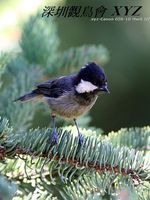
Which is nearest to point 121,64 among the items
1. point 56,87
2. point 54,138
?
point 56,87

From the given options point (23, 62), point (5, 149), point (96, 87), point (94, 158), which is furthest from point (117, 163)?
point (23, 62)

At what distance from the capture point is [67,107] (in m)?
2.86

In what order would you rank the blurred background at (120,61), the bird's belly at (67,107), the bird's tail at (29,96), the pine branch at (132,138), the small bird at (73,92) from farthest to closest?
1. the blurred background at (120,61)
2. the bird's belly at (67,107)
3. the small bird at (73,92)
4. the bird's tail at (29,96)
5. the pine branch at (132,138)

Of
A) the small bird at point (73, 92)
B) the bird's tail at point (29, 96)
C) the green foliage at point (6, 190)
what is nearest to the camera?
the green foliage at point (6, 190)

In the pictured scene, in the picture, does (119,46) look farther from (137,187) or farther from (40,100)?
(137,187)

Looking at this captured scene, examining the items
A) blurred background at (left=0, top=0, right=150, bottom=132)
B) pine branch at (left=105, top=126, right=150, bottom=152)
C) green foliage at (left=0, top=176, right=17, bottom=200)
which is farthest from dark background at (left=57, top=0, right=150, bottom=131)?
green foliage at (left=0, top=176, right=17, bottom=200)

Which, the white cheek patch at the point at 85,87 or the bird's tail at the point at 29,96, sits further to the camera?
the white cheek patch at the point at 85,87

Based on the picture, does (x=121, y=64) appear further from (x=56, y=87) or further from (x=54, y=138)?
(x=54, y=138)

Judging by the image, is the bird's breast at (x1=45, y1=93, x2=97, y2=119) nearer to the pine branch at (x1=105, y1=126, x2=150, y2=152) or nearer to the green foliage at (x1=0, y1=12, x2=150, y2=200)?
the pine branch at (x1=105, y1=126, x2=150, y2=152)

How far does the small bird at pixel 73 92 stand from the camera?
2613 millimetres

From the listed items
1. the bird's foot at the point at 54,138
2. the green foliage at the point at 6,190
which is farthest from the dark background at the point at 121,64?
the green foliage at the point at 6,190

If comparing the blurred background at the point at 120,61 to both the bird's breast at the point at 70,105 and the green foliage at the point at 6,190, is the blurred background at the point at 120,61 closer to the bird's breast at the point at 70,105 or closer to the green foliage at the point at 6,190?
the bird's breast at the point at 70,105

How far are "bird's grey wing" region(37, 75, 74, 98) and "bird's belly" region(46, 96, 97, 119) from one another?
0.05 m

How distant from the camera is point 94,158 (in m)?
1.90
